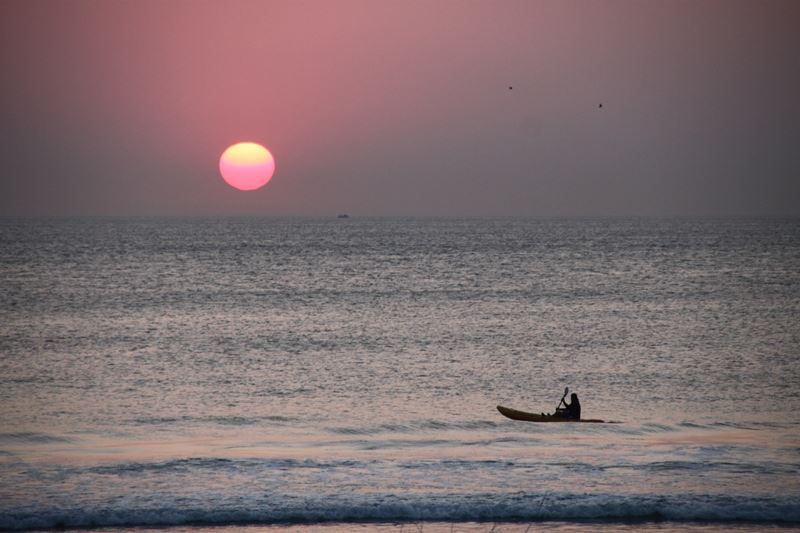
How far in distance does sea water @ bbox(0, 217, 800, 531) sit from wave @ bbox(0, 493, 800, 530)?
2.0 inches

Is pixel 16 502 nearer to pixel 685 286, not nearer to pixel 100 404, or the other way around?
pixel 100 404

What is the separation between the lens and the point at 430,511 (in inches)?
635

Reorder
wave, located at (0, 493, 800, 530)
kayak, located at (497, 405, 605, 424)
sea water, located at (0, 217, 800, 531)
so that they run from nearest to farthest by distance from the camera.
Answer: wave, located at (0, 493, 800, 530) → sea water, located at (0, 217, 800, 531) → kayak, located at (497, 405, 605, 424)

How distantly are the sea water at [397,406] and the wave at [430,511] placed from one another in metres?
0.05

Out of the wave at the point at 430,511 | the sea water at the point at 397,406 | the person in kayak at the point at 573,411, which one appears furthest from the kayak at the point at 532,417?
the wave at the point at 430,511

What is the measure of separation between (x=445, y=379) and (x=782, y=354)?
53.1 ft

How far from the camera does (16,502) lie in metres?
16.4

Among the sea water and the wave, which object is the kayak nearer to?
the sea water

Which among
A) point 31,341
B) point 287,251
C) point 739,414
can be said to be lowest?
point 739,414

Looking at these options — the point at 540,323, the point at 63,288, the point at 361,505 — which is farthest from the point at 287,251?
the point at 361,505

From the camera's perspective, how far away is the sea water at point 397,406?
16.4 m

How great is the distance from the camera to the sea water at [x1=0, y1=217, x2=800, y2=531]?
53.8 ft

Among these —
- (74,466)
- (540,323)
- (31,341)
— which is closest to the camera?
(74,466)

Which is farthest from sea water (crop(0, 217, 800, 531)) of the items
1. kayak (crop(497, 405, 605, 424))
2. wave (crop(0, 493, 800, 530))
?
kayak (crop(497, 405, 605, 424))
